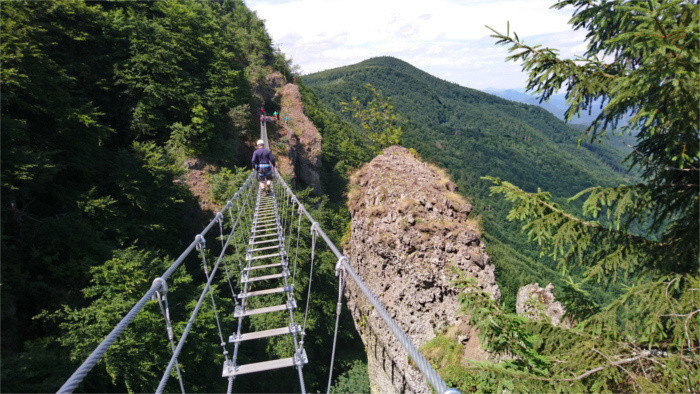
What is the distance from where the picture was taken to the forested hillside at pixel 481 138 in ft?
287

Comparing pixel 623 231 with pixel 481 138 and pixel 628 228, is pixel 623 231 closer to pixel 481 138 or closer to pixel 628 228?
pixel 628 228

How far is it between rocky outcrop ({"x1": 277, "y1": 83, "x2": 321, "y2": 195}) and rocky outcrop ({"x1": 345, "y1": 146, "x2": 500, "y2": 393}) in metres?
17.4

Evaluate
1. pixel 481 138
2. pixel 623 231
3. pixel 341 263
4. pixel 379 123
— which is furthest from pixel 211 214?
pixel 481 138

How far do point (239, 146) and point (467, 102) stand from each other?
6621 inches

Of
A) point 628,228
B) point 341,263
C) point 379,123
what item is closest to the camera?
point 341,263

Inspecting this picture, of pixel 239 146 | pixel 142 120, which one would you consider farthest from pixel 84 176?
pixel 239 146

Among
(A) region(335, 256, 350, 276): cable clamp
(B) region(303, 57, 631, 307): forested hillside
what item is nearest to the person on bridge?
(A) region(335, 256, 350, 276): cable clamp

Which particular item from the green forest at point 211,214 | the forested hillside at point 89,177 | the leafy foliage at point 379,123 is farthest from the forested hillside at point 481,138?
the forested hillside at point 89,177

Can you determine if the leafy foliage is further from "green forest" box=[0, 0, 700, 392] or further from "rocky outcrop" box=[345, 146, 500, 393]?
"rocky outcrop" box=[345, 146, 500, 393]

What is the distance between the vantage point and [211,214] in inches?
664

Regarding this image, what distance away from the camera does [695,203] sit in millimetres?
2846

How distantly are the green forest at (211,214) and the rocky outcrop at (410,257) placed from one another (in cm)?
95

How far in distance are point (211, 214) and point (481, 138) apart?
124353mm

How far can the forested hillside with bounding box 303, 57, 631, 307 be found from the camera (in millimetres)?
87438
